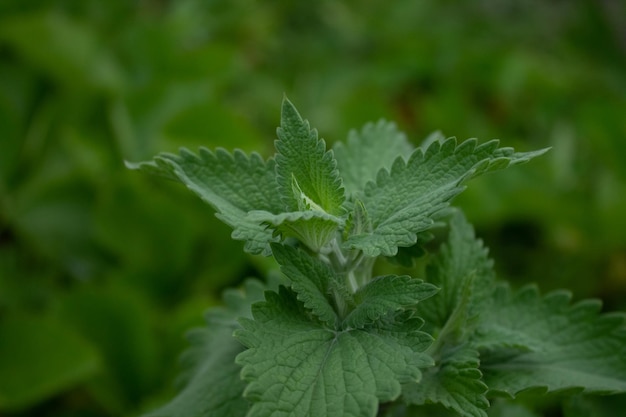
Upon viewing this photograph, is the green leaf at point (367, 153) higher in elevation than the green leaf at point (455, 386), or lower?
higher

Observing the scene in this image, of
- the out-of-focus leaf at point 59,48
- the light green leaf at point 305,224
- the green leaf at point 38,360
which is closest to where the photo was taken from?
the light green leaf at point 305,224

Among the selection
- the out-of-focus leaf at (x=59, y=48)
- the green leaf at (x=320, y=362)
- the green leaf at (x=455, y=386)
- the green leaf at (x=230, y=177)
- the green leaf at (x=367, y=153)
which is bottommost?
the green leaf at (x=320, y=362)

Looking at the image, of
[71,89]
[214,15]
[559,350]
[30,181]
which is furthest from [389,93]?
[559,350]

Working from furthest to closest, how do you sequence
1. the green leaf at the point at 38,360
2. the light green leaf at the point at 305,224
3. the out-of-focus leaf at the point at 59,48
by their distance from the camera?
the out-of-focus leaf at the point at 59,48 → the green leaf at the point at 38,360 → the light green leaf at the point at 305,224

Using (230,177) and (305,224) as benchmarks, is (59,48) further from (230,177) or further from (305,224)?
(305,224)

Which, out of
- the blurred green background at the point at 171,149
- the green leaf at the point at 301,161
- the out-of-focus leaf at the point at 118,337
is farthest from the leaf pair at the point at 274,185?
the out-of-focus leaf at the point at 118,337

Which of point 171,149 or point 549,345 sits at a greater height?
point 171,149

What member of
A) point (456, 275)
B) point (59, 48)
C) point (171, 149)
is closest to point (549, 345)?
point (456, 275)

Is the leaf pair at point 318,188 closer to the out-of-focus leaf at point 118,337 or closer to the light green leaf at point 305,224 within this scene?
the light green leaf at point 305,224
